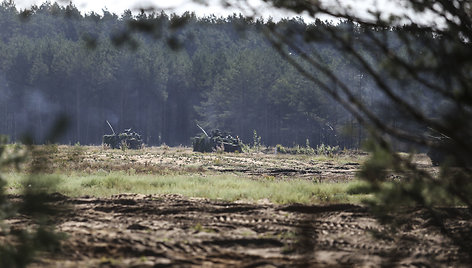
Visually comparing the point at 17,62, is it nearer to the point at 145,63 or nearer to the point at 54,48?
the point at 54,48

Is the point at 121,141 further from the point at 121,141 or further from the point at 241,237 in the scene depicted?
the point at 241,237

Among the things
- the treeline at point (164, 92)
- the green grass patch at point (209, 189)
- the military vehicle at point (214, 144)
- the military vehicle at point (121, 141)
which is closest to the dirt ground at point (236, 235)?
the green grass patch at point (209, 189)

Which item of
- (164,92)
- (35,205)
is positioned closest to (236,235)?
(35,205)

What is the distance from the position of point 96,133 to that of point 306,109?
100ft

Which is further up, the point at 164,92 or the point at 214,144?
the point at 164,92

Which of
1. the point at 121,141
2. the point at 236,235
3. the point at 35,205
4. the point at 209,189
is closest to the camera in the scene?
the point at 35,205

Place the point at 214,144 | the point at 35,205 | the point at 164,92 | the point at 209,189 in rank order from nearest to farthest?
the point at 35,205
the point at 209,189
the point at 214,144
the point at 164,92

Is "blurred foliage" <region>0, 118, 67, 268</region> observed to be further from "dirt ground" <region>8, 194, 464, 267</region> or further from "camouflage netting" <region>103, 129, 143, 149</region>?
"camouflage netting" <region>103, 129, 143, 149</region>

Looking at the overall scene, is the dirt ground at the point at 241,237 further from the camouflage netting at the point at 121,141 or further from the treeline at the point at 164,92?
the treeline at the point at 164,92

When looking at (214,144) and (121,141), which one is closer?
(214,144)

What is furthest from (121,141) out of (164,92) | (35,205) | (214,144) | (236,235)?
(164,92)

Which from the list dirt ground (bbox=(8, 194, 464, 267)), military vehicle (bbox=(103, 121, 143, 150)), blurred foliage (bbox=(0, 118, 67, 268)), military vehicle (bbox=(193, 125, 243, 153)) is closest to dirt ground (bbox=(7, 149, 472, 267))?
dirt ground (bbox=(8, 194, 464, 267))

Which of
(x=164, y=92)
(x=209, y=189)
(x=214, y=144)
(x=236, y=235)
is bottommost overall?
(x=236, y=235)

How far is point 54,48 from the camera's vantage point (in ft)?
216
